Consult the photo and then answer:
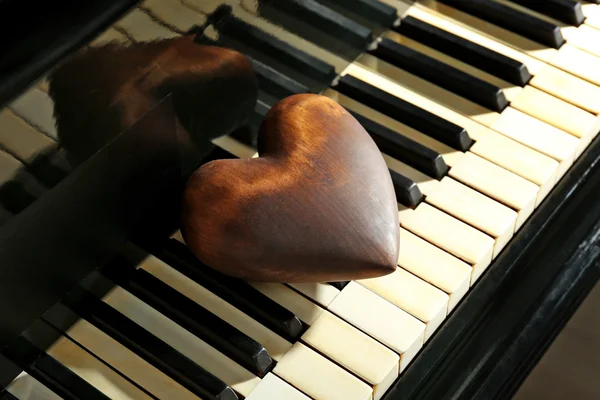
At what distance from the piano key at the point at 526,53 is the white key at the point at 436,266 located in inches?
9.7

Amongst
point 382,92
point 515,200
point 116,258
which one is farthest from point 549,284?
point 116,258

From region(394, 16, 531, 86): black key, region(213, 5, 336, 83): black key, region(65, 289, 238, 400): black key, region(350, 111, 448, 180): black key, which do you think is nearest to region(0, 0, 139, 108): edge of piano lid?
region(213, 5, 336, 83): black key

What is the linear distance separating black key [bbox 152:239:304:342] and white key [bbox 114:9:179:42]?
0.20 meters

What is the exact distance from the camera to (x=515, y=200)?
0.82 metres

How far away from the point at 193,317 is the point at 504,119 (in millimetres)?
375

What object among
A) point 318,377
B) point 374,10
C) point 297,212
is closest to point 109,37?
point 297,212

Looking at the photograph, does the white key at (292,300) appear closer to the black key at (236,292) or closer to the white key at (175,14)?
the black key at (236,292)

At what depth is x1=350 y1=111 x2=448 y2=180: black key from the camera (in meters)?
0.85

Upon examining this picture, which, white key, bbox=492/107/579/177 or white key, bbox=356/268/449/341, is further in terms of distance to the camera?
white key, bbox=492/107/579/177

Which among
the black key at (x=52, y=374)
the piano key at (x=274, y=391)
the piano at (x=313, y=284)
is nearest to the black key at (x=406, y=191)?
the piano at (x=313, y=284)

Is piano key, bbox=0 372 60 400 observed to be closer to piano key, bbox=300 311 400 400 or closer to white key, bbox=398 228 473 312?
piano key, bbox=300 311 400 400

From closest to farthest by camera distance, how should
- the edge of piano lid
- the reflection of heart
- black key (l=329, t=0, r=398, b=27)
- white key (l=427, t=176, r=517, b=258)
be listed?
the edge of piano lid
the reflection of heart
white key (l=427, t=176, r=517, b=258)
black key (l=329, t=0, r=398, b=27)

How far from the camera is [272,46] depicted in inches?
32.4

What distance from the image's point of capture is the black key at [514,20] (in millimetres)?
970
